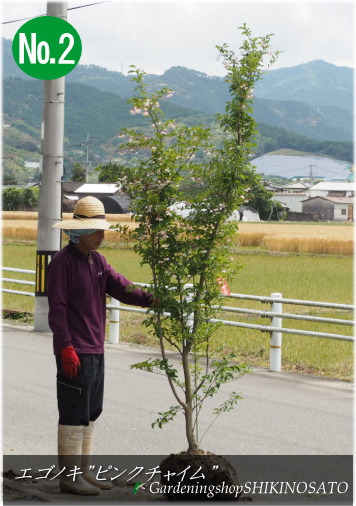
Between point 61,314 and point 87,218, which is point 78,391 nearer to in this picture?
point 61,314

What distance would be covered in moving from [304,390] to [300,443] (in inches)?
111

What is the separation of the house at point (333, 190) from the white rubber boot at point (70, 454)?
156758 mm

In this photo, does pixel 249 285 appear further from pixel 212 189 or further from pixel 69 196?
pixel 69 196

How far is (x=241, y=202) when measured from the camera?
21.5 ft

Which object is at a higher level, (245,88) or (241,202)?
(245,88)

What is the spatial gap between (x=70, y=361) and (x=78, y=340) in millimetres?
193

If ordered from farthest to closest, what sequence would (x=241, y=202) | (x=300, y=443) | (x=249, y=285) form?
1. (x=249, y=285)
2. (x=300, y=443)
3. (x=241, y=202)

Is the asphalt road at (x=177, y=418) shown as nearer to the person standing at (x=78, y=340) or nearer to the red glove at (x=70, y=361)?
the person standing at (x=78, y=340)

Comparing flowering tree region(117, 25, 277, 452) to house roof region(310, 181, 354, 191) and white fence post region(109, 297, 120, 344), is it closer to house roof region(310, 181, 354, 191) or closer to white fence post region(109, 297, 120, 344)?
white fence post region(109, 297, 120, 344)

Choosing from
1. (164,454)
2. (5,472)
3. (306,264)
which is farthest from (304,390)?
(306,264)

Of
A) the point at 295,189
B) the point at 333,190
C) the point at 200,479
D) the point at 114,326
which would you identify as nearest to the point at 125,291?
the point at 200,479

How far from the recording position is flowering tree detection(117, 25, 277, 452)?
6.46m

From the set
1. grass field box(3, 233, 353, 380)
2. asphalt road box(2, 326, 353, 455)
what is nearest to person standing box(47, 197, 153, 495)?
grass field box(3, 233, 353, 380)

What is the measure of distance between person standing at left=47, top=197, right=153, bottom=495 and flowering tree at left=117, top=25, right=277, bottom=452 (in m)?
0.36
